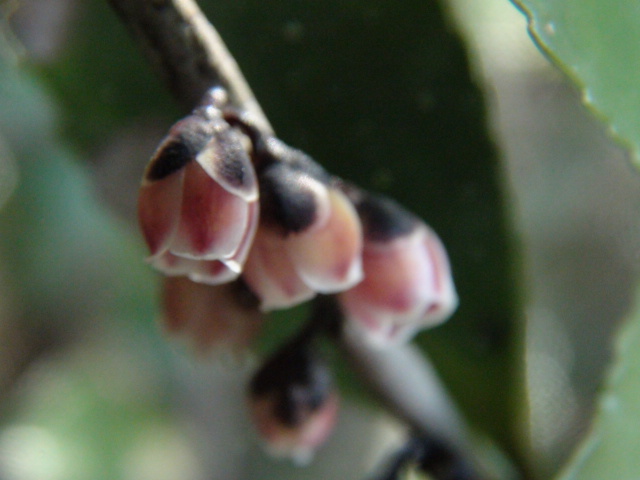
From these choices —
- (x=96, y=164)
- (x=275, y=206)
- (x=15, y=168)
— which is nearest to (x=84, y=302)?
(x=15, y=168)

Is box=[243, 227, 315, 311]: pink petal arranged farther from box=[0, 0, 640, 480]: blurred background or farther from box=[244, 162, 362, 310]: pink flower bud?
box=[0, 0, 640, 480]: blurred background

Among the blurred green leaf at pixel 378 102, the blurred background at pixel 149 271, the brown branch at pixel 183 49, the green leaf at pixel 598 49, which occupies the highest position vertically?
the green leaf at pixel 598 49

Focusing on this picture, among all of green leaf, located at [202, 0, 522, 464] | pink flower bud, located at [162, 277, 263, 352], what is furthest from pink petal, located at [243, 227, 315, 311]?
green leaf, located at [202, 0, 522, 464]

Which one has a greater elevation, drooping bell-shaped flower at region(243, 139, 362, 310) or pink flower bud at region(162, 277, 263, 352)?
drooping bell-shaped flower at region(243, 139, 362, 310)

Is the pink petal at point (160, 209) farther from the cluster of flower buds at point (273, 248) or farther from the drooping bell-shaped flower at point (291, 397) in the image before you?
the drooping bell-shaped flower at point (291, 397)

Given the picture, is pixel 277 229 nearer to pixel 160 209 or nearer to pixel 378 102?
pixel 160 209

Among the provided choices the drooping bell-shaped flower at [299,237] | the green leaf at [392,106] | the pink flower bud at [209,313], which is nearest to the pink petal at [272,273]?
the drooping bell-shaped flower at [299,237]
